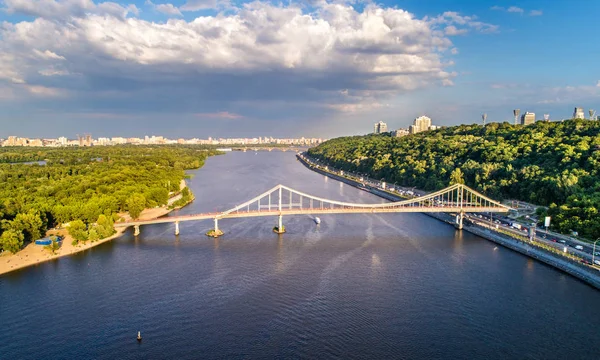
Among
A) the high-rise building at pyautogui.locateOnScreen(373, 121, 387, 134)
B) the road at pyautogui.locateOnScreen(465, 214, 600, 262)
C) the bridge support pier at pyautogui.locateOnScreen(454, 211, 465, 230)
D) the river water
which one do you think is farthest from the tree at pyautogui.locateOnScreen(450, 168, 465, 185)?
the high-rise building at pyautogui.locateOnScreen(373, 121, 387, 134)

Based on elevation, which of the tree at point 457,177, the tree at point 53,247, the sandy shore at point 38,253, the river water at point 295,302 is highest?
the tree at point 457,177

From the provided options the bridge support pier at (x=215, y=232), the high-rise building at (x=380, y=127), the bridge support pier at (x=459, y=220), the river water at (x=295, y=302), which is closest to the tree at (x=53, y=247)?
the river water at (x=295, y=302)

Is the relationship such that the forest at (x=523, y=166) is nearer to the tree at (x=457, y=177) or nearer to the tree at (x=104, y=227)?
Answer: the tree at (x=457, y=177)

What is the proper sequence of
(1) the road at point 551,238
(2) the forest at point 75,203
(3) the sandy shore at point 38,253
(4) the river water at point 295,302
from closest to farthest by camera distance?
(4) the river water at point 295,302 < (3) the sandy shore at point 38,253 < (1) the road at point 551,238 < (2) the forest at point 75,203

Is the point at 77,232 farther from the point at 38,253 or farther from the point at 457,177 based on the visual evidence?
the point at 457,177

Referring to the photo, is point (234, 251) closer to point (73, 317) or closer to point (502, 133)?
point (73, 317)

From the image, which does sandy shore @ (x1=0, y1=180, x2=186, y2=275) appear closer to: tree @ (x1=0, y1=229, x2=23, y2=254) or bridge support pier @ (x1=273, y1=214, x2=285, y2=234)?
tree @ (x1=0, y1=229, x2=23, y2=254)
